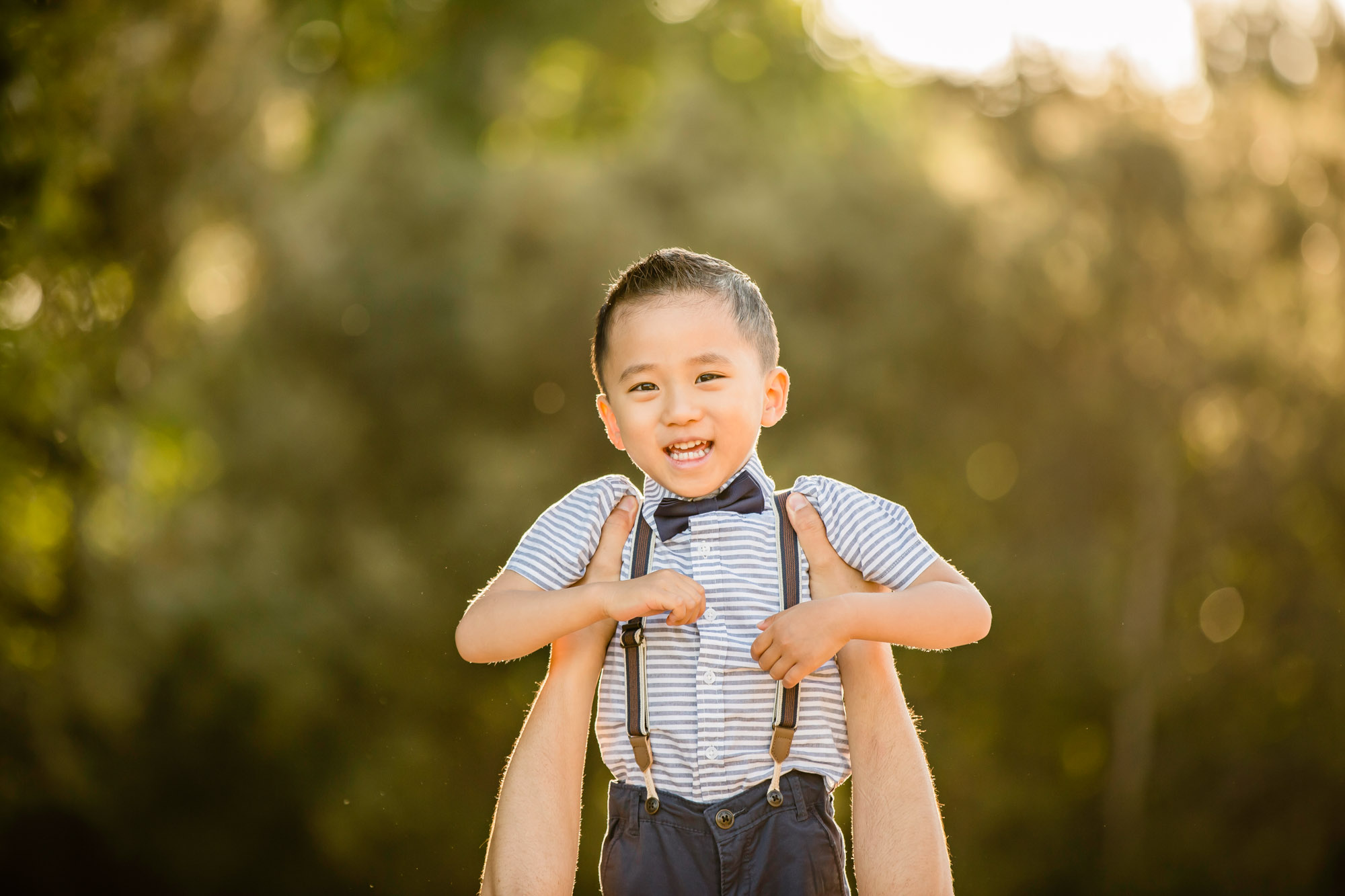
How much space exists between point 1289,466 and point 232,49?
25.2 feet

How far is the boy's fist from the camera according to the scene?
1733 mm

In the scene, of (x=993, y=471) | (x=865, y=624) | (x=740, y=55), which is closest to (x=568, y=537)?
(x=865, y=624)

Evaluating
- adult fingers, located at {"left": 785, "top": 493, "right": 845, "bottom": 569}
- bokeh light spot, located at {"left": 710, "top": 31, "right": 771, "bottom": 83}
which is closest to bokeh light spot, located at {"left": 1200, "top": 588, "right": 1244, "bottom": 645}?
bokeh light spot, located at {"left": 710, "top": 31, "right": 771, "bottom": 83}

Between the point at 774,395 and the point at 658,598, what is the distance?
0.51 meters

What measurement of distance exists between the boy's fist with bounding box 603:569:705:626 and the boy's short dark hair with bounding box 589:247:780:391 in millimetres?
415

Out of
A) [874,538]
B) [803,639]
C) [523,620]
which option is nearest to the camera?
[803,639]

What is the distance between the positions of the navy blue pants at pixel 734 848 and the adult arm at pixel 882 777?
0.21 feet

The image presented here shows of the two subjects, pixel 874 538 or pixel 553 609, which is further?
pixel 874 538

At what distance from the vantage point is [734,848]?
1.78 metres

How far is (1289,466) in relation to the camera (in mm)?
8320

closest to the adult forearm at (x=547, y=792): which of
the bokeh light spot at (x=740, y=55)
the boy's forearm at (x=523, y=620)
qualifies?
the boy's forearm at (x=523, y=620)

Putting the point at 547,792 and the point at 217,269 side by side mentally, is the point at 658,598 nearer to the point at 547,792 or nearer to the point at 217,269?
the point at 547,792

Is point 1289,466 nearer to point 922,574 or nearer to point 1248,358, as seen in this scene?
point 1248,358

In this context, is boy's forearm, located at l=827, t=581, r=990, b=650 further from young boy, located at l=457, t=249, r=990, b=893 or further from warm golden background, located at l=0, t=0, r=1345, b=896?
warm golden background, located at l=0, t=0, r=1345, b=896
